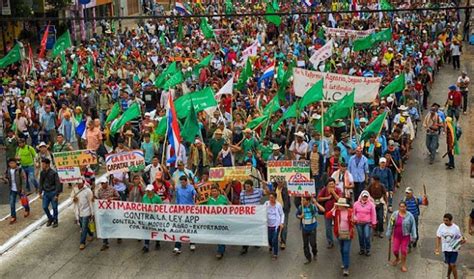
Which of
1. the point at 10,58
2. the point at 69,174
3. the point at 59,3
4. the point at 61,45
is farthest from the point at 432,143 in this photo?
the point at 59,3

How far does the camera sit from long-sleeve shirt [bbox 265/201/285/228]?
12258 millimetres

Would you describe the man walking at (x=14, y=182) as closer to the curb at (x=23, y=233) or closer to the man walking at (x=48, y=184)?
the curb at (x=23, y=233)

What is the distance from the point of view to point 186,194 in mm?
12844

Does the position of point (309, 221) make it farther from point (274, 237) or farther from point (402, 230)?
point (402, 230)

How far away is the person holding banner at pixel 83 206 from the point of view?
1310 centimetres

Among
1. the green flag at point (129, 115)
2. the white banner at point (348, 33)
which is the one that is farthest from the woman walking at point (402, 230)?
the white banner at point (348, 33)

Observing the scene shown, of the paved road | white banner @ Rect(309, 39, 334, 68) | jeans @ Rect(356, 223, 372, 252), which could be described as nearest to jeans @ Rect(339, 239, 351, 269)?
the paved road

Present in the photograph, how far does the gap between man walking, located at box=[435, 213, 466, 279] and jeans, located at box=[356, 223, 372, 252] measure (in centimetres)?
125

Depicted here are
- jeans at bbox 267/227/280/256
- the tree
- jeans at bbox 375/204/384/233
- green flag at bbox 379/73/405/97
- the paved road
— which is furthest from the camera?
the tree

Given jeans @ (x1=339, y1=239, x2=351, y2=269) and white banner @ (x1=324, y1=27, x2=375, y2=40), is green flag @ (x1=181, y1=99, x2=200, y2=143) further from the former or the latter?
white banner @ (x1=324, y1=27, x2=375, y2=40)

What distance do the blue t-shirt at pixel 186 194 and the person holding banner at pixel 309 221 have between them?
1840mm

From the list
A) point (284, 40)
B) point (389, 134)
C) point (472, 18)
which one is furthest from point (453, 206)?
point (472, 18)

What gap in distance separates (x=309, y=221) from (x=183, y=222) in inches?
86.5

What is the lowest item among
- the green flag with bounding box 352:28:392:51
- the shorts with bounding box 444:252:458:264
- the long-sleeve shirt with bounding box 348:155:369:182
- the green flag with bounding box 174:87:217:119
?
the shorts with bounding box 444:252:458:264
